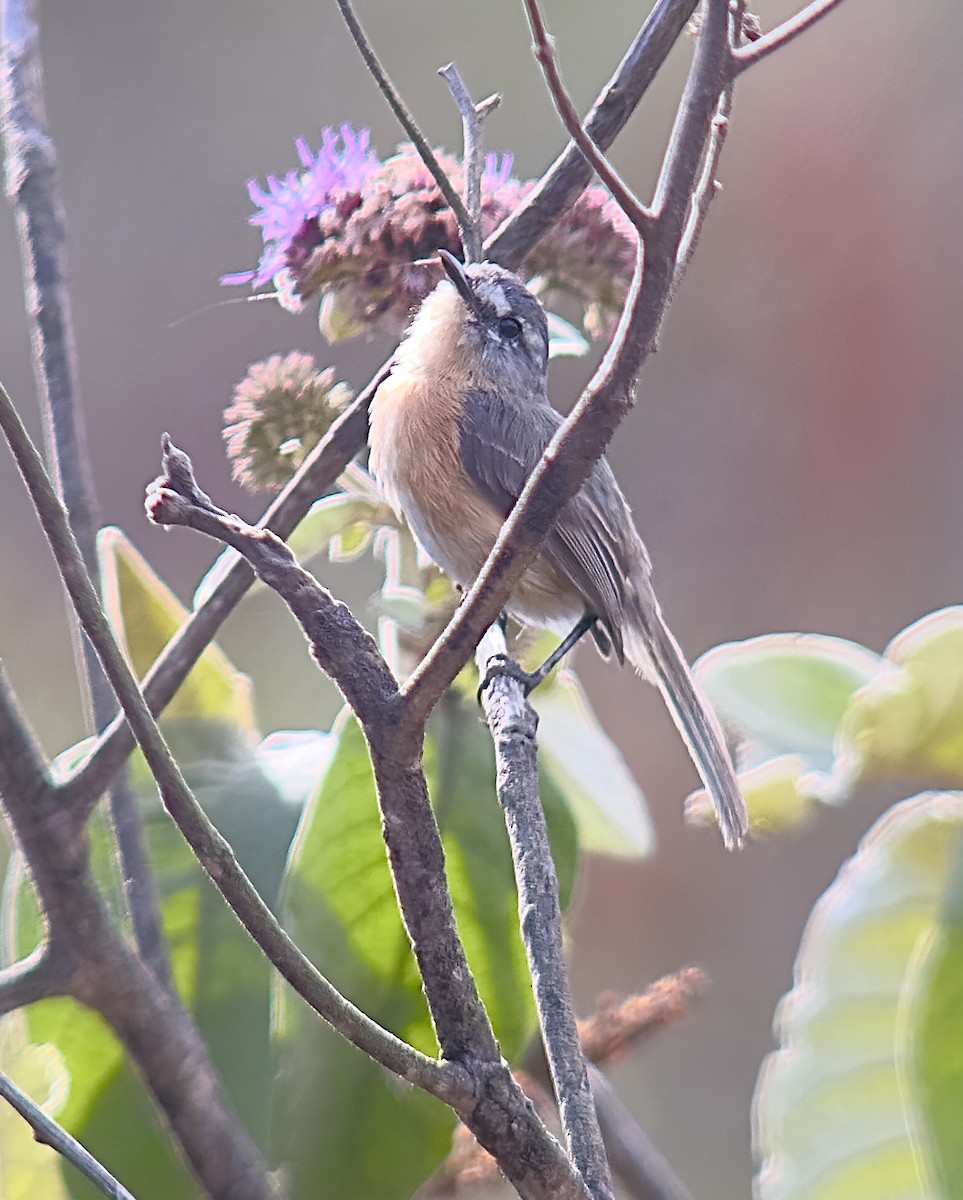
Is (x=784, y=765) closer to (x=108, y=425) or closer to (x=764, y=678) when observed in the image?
(x=764, y=678)

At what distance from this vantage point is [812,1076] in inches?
26.1

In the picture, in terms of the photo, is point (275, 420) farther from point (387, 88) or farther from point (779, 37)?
point (779, 37)

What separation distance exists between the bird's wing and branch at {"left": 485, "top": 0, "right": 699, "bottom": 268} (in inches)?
14.8

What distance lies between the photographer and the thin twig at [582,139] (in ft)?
1.43

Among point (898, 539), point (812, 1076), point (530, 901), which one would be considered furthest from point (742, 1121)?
point (530, 901)

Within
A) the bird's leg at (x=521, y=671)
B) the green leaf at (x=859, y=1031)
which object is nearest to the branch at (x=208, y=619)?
the bird's leg at (x=521, y=671)

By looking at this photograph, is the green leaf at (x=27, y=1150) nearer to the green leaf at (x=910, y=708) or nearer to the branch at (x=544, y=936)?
the branch at (x=544, y=936)

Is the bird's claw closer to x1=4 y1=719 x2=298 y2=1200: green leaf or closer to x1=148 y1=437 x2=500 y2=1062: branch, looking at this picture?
x1=4 y1=719 x2=298 y2=1200: green leaf

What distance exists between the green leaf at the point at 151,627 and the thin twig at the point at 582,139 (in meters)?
0.41

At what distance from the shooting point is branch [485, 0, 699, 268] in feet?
2.51

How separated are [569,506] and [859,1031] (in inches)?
22.2

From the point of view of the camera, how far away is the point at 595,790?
87 cm

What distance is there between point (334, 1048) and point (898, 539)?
1.42 metres

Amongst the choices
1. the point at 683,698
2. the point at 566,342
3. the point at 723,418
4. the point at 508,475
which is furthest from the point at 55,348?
the point at 723,418
